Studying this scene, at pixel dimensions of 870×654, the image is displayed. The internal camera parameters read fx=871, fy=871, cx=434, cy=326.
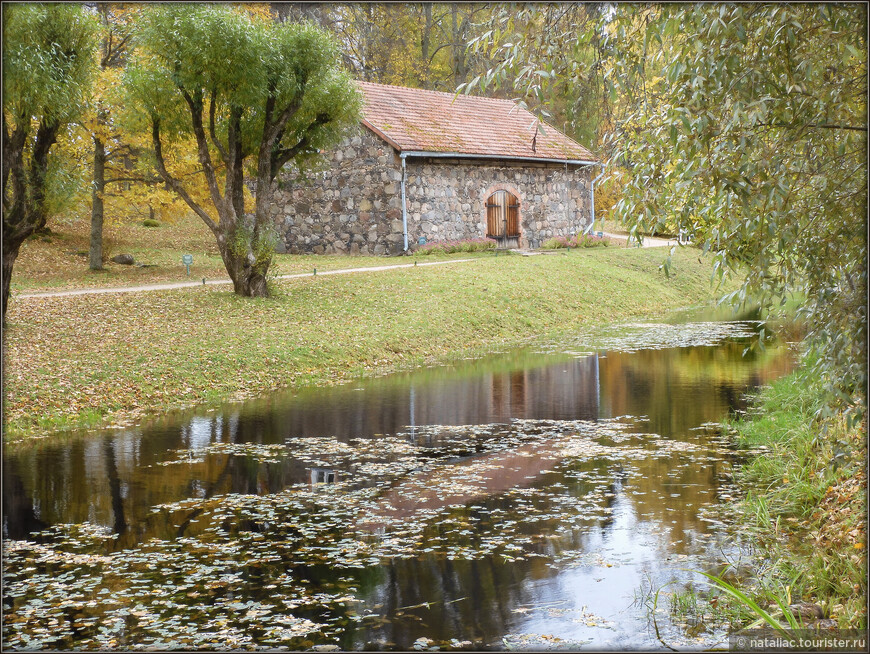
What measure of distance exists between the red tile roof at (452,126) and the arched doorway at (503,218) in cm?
149

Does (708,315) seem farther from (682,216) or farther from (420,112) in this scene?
(682,216)

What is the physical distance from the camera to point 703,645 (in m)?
4.87

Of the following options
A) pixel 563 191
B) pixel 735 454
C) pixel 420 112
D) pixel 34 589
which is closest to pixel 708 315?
pixel 563 191

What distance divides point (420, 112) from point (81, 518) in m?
24.8

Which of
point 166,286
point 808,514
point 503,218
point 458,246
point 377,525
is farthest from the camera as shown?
point 503,218

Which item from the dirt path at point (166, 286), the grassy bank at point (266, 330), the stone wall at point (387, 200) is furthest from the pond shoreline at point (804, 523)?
the stone wall at point (387, 200)

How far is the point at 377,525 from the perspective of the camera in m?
7.11

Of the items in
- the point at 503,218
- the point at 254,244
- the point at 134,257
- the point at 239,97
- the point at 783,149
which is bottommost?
the point at 134,257

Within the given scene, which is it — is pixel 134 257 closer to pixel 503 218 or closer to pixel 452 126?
pixel 452 126

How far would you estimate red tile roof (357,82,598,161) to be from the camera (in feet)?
92.2

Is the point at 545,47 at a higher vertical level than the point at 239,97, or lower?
lower

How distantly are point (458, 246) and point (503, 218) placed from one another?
9.43ft

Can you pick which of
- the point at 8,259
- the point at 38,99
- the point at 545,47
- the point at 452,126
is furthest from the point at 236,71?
the point at 452,126

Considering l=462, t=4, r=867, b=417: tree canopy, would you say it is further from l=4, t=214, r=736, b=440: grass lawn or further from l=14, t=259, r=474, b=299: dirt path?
l=14, t=259, r=474, b=299: dirt path
